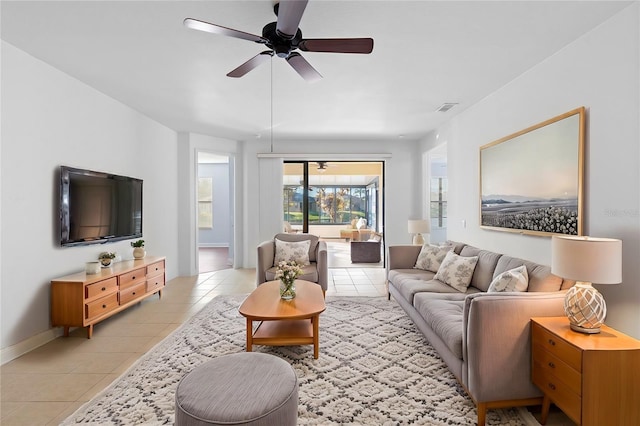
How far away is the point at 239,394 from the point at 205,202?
938 centimetres

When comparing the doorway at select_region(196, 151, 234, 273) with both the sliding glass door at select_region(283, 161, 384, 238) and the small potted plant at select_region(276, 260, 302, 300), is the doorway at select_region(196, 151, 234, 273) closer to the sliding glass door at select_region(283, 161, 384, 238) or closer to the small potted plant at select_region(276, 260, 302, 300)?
the sliding glass door at select_region(283, 161, 384, 238)

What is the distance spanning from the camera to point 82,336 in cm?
318

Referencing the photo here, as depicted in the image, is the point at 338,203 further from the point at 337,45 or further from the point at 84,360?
the point at 84,360

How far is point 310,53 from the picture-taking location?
280cm

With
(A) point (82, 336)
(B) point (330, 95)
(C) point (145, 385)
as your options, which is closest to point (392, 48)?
(B) point (330, 95)

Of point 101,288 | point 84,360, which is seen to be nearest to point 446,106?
point 101,288

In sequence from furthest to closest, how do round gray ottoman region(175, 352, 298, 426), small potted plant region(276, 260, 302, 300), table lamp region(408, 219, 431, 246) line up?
1. table lamp region(408, 219, 431, 246)
2. small potted plant region(276, 260, 302, 300)
3. round gray ottoman region(175, 352, 298, 426)

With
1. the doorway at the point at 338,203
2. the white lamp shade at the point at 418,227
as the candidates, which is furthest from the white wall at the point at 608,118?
the doorway at the point at 338,203

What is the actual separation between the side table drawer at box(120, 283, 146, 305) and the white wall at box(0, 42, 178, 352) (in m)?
0.53

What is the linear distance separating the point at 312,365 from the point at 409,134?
461cm

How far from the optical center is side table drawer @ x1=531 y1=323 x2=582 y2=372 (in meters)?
1.62

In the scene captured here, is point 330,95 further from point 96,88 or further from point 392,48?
point 96,88

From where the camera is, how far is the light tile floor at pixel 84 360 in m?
2.07

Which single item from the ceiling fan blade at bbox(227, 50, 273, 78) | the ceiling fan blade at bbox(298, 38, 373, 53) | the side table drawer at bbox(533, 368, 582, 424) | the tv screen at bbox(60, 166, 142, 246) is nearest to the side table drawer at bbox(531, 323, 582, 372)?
the side table drawer at bbox(533, 368, 582, 424)
